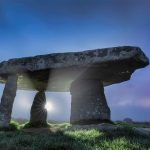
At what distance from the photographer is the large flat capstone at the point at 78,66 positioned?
2366 cm

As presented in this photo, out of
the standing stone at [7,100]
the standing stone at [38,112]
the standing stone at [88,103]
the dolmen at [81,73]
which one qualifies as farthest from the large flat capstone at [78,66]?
the standing stone at [38,112]

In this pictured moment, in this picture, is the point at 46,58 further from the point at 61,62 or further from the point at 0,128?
the point at 0,128

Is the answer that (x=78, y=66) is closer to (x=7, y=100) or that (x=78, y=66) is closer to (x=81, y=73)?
(x=81, y=73)

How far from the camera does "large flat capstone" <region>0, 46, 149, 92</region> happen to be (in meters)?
23.7

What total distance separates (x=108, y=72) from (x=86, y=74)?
1689 mm

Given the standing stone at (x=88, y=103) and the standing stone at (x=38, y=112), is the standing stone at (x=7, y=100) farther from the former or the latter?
the standing stone at (x=88, y=103)

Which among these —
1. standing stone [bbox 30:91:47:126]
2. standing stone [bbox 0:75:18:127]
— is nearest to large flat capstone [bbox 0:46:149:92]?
standing stone [bbox 0:75:18:127]

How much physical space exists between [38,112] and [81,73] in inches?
249

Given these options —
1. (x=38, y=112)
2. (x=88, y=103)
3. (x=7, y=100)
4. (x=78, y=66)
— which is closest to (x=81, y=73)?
(x=78, y=66)

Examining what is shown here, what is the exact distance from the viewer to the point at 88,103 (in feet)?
85.9

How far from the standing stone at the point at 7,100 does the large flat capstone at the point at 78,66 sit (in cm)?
76

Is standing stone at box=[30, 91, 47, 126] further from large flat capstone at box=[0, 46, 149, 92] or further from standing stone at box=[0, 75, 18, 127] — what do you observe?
standing stone at box=[0, 75, 18, 127]

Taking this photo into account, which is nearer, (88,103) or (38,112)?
(88,103)

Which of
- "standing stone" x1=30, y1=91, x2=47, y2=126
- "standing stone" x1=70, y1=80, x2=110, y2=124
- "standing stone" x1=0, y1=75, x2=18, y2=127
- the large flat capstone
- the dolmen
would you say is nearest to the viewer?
the large flat capstone
